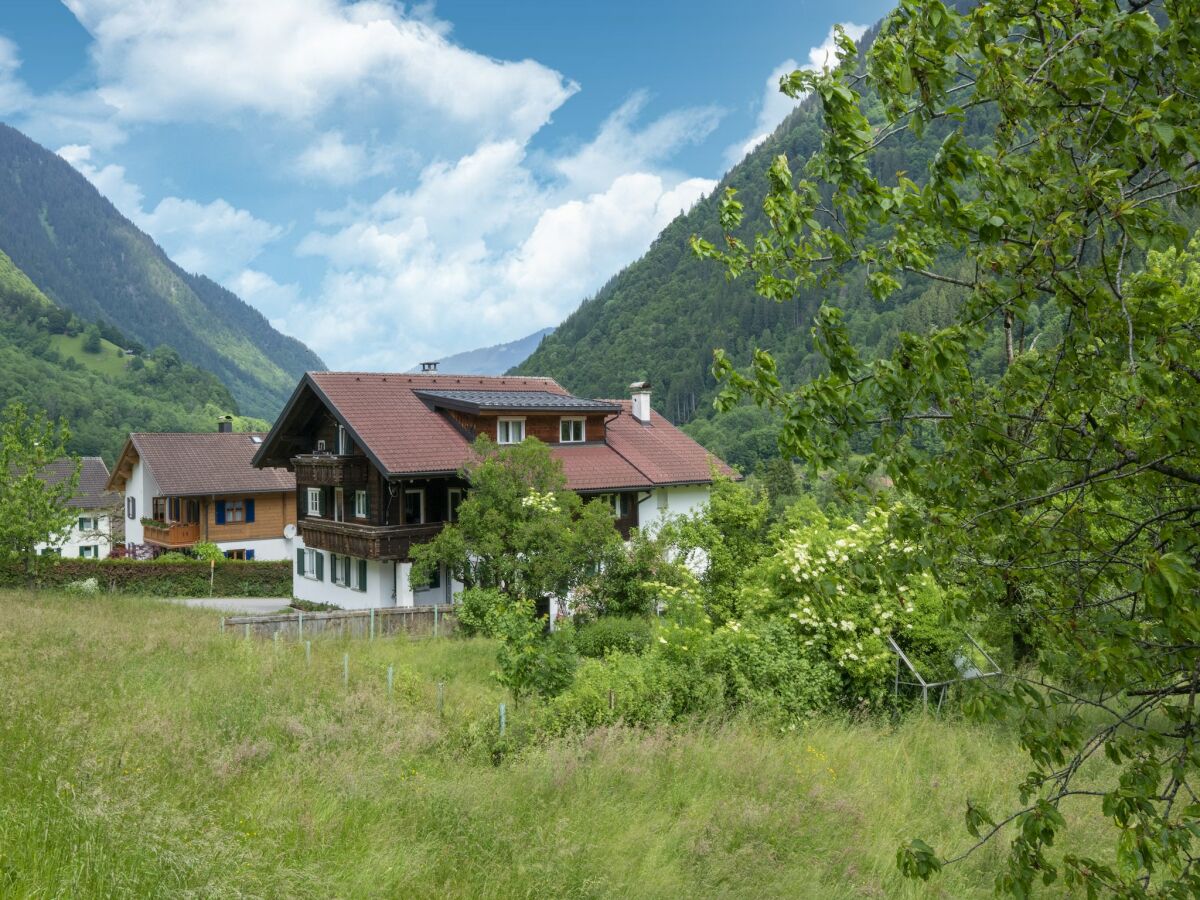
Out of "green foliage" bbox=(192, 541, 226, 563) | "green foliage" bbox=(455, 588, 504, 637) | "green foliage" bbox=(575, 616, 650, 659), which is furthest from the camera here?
"green foliage" bbox=(192, 541, 226, 563)

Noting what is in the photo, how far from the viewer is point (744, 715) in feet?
37.9

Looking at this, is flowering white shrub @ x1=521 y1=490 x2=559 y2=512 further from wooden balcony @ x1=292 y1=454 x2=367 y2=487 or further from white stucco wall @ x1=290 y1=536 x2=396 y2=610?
wooden balcony @ x1=292 y1=454 x2=367 y2=487

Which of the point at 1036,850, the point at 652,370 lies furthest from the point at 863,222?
the point at 652,370

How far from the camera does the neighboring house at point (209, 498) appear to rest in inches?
1793

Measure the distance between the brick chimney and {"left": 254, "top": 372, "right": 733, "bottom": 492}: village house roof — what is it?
0.43 meters

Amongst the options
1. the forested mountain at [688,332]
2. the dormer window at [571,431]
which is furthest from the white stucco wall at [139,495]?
the forested mountain at [688,332]

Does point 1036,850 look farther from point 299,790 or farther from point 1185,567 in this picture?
point 299,790

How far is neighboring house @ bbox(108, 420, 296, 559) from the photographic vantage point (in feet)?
149

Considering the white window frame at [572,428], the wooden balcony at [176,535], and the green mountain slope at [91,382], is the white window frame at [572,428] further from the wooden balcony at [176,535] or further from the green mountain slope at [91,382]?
the green mountain slope at [91,382]

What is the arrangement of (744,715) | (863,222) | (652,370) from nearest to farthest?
(863,222), (744,715), (652,370)

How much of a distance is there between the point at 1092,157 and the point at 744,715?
9.39m

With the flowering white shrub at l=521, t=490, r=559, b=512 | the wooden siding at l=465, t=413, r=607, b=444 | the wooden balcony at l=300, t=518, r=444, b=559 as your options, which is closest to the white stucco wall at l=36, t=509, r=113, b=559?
the wooden balcony at l=300, t=518, r=444, b=559

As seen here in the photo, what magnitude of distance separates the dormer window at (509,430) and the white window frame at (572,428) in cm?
191

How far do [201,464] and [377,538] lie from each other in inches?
948
